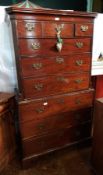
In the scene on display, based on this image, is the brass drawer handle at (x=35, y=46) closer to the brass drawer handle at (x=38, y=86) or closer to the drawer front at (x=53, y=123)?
the brass drawer handle at (x=38, y=86)

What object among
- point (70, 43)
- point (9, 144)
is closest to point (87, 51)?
point (70, 43)

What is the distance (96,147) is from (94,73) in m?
0.95

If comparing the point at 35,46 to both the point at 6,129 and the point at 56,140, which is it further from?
the point at 56,140

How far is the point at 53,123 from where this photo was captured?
5.48 ft

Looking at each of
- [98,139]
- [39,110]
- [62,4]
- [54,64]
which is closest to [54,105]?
[39,110]

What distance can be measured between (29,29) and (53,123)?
0.98m

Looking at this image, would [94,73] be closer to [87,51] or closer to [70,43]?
[87,51]

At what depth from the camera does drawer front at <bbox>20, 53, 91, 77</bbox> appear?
4.58 feet

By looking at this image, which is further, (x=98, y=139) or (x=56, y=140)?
(x=56, y=140)

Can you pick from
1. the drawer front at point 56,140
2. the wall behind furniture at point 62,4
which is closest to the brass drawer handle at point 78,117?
the drawer front at point 56,140

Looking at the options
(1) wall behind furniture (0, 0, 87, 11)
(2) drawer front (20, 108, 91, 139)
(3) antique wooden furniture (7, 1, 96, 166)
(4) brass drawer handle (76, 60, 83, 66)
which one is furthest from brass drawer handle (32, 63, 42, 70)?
(1) wall behind furniture (0, 0, 87, 11)

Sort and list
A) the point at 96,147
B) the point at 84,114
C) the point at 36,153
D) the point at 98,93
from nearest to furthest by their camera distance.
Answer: the point at 96,147 < the point at 36,153 < the point at 84,114 < the point at 98,93

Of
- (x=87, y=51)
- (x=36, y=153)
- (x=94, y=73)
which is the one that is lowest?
(x=36, y=153)

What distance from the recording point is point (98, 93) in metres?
2.18
